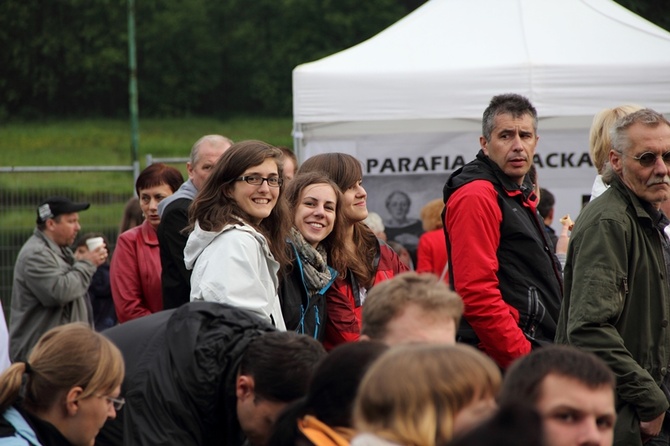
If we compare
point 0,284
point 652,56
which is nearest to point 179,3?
point 0,284

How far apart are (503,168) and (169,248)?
1636mm

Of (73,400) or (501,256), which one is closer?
(73,400)

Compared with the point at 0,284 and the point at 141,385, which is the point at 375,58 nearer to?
the point at 0,284

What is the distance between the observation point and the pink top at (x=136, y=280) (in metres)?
5.99

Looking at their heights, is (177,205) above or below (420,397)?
below

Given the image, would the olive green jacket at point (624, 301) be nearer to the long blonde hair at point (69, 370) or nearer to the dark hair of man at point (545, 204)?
the long blonde hair at point (69, 370)

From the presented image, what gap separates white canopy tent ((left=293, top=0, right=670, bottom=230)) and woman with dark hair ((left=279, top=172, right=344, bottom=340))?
2.82 metres

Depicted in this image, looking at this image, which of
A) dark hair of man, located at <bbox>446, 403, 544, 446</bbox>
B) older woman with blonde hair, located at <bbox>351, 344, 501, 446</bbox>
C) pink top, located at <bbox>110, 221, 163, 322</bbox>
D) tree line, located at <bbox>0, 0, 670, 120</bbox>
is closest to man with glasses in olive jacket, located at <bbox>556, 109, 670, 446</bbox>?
older woman with blonde hair, located at <bbox>351, 344, 501, 446</bbox>

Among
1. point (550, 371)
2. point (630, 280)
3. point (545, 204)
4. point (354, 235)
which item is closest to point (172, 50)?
point (545, 204)

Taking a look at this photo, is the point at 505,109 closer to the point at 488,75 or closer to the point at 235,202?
the point at 235,202

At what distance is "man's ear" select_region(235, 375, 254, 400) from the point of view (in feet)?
9.80

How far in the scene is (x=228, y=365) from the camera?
10.2 feet

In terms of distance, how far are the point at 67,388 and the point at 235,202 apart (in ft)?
4.47

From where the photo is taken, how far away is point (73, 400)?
3191 mm
